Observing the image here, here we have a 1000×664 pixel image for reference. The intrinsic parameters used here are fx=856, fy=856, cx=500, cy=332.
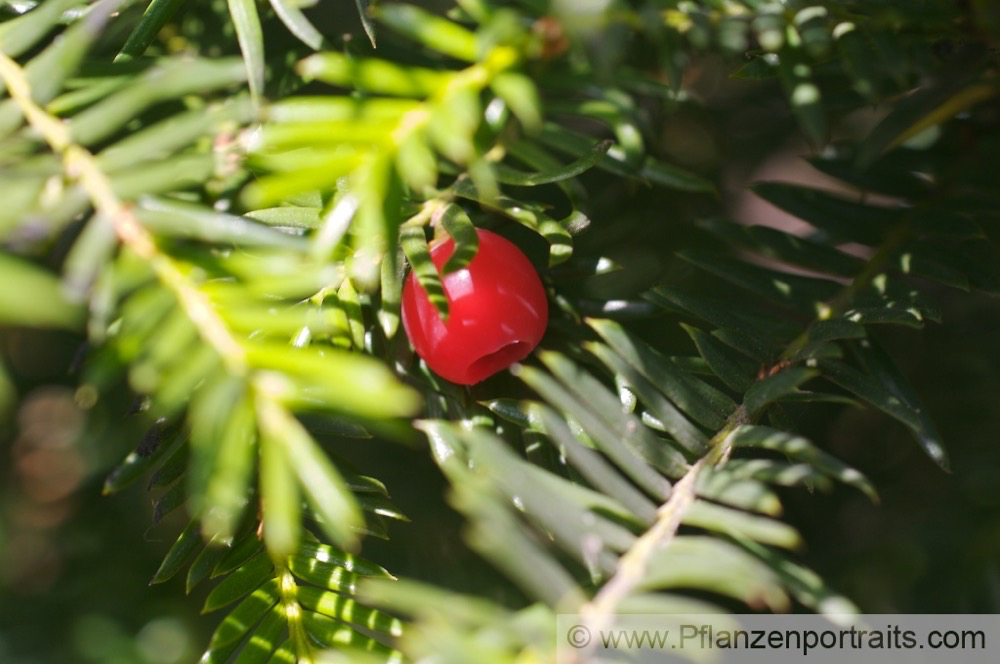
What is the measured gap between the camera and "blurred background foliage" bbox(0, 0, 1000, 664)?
0.32 m

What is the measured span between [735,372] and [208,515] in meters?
0.31

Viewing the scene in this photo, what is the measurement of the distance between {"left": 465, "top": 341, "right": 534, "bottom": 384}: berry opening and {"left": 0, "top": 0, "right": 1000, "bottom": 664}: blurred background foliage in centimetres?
3

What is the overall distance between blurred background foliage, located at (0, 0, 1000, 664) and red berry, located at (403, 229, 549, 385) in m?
0.02

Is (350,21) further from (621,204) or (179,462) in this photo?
(179,462)

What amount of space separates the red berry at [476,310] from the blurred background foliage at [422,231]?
22 millimetres

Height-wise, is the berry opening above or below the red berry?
below

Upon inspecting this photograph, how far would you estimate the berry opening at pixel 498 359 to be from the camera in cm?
55

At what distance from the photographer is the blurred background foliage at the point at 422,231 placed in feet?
1.05

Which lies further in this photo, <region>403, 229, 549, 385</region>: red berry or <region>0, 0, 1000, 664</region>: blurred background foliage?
<region>403, 229, 549, 385</region>: red berry

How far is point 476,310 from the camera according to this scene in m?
0.51

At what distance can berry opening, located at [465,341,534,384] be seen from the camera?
21.5 inches

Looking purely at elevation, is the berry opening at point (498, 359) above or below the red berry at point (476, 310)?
below

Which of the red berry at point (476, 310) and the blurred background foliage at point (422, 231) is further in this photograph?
the red berry at point (476, 310)

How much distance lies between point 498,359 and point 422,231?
0.32 ft
